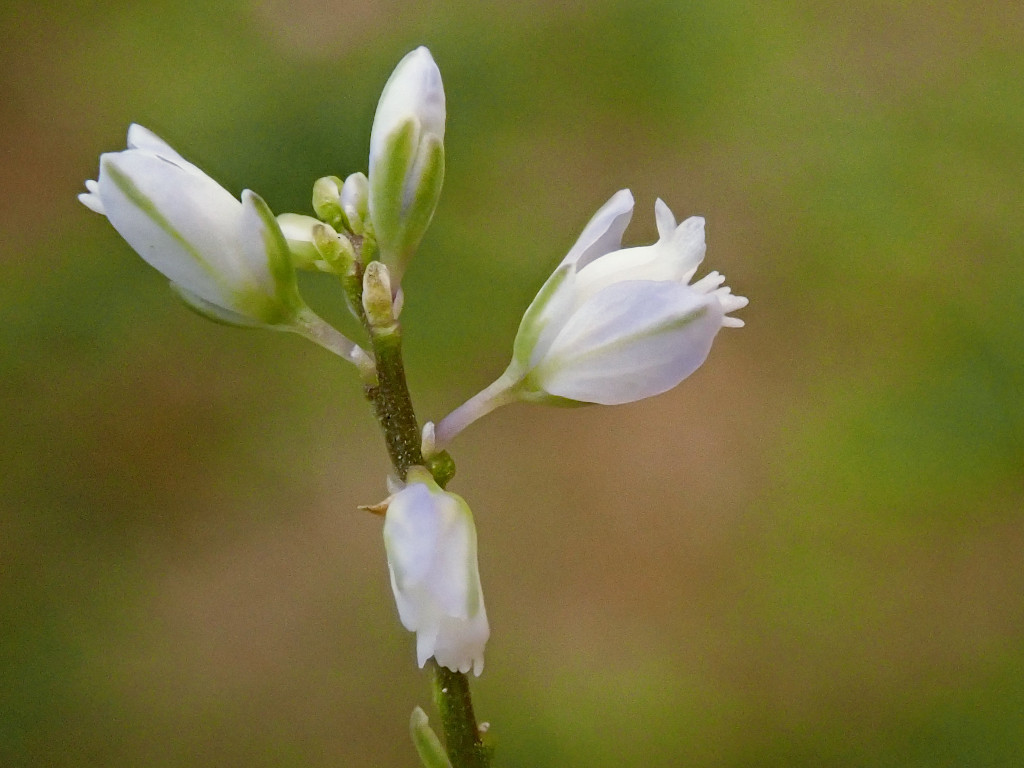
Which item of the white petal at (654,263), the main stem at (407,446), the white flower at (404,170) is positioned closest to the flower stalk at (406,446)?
the main stem at (407,446)

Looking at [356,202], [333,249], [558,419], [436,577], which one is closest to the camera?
[436,577]

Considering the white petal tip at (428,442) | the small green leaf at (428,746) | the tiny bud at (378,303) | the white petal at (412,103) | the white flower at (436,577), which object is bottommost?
the small green leaf at (428,746)

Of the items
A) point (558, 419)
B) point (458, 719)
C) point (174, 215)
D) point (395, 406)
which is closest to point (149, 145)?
point (174, 215)

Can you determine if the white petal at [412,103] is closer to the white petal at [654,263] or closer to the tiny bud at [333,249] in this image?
the tiny bud at [333,249]

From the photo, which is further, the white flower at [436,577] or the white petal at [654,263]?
the white petal at [654,263]

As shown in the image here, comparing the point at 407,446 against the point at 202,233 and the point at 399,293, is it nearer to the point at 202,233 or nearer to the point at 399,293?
the point at 399,293

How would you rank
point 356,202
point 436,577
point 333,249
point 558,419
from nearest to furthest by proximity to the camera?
point 436,577 → point 333,249 → point 356,202 → point 558,419

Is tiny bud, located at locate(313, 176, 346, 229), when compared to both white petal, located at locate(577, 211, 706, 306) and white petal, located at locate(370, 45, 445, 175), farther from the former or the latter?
white petal, located at locate(577, 211, 706, 306)
